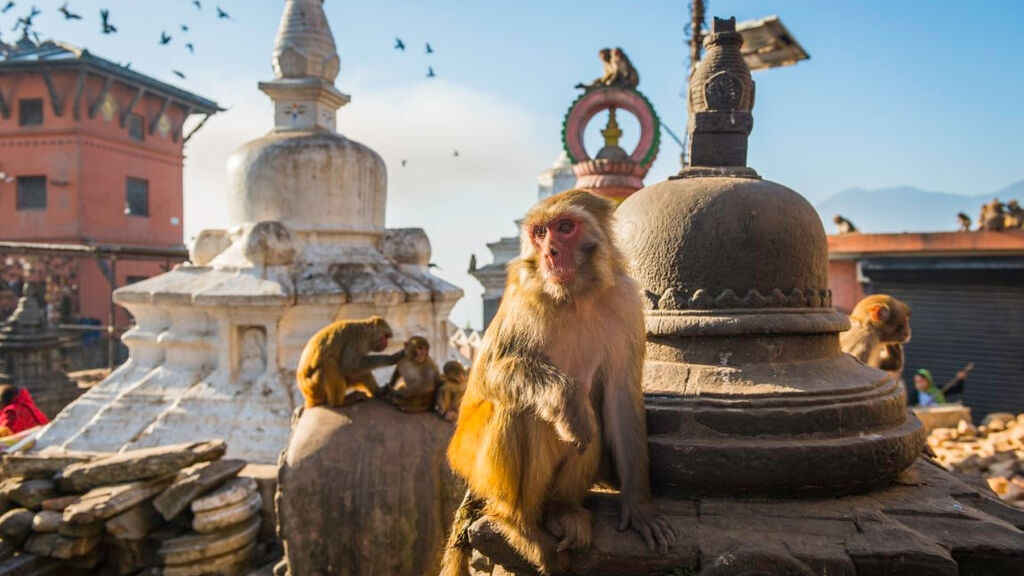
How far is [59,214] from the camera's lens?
832 inches

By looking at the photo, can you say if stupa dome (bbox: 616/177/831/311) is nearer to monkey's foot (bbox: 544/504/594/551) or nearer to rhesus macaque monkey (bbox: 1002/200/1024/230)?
monkey's foot (bbox: 544/504/594/551)

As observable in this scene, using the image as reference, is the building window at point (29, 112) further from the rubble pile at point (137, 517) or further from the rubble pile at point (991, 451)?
the rubble pile at point (991, 451)

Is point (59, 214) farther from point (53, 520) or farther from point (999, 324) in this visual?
point (999, 324)

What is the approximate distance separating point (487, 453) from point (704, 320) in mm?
938

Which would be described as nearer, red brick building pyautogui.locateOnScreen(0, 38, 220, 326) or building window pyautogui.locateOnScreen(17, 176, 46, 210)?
red brick building pyautogui.locateOnScreen(0, 38, 220, 326)

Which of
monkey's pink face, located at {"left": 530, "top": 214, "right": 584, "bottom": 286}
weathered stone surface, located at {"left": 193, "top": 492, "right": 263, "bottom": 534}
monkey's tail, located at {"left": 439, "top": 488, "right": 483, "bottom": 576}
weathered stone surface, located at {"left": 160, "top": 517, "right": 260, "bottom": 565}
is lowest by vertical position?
weathered stone surface, located at {"left": 160, "top": 517, "right": 260, "bottom": 565}

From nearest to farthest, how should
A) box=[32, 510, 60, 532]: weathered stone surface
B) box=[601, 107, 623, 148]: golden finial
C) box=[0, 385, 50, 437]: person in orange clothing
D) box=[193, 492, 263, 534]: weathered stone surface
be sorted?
1. box=[193, 492, 263, 534]: weathered stone surface
2. box=[32, 510, 60, 532]: weathered stone surface
3. box=[0, 385, 50, 437]: person in orange clothing
4. box=[601, 107, 623, 148]: golden finial

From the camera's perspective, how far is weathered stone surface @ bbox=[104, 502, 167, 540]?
505 centimetres

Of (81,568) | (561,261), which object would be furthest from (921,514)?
(81,568)

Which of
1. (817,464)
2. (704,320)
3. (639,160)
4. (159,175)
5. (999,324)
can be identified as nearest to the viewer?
(817,464)

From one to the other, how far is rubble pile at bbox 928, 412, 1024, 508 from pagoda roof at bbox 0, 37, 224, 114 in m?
23.6

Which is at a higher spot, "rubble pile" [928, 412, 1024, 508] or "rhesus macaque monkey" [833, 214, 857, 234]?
"rhesus macaque monkey" [833, 214, 857, 234]

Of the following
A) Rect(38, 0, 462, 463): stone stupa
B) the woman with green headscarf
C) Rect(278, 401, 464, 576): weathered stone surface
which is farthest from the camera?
the woman with green headscarf

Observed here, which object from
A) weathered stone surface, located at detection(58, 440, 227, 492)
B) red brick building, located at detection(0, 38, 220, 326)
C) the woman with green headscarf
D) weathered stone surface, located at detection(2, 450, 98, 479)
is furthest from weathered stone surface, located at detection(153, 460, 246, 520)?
red brick building, located at detection(0, 38, 220, 326)
